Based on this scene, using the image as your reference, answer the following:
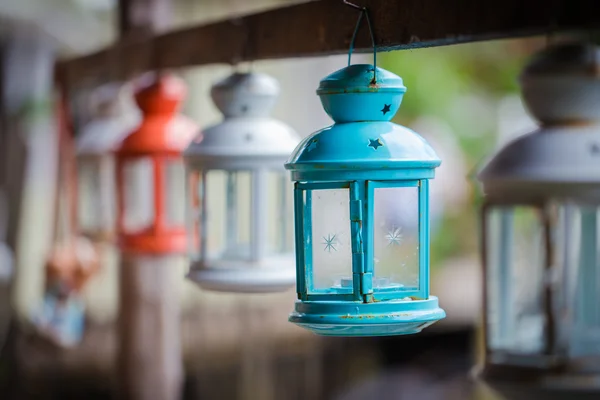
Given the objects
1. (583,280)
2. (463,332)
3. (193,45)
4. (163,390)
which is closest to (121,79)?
(193,45)

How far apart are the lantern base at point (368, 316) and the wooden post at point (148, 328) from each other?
11.7 ft

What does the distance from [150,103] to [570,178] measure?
6.87 feet

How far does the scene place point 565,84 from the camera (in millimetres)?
2939

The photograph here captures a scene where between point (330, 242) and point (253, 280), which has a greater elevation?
point (330, 242)

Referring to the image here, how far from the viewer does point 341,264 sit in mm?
2594

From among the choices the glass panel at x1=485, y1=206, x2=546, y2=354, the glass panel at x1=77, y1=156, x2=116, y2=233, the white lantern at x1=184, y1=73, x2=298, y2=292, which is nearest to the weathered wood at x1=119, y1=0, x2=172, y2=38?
the glass panel at x1=77, y1=156, x2=116, y2=233

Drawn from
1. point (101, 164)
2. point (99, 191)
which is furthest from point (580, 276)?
point (99, 191)

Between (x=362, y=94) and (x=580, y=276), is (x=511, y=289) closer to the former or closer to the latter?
(x=580, y=276)

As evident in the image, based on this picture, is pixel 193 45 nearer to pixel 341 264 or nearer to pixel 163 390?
pixel 341 264

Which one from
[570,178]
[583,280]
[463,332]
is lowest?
[463,332]

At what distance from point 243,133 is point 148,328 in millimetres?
2835

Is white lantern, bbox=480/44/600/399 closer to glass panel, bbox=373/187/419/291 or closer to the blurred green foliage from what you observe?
glass panel, bbox=373/187/419/291

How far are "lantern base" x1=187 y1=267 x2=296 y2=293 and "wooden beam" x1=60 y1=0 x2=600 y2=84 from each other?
623mm

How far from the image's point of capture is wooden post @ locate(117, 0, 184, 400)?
611cm
